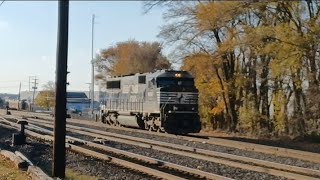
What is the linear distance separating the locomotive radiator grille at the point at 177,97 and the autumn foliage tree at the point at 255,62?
16.5 ft

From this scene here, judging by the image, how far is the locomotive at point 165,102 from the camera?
26.2m

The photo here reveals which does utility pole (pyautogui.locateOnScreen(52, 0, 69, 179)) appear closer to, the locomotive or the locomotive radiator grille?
the locomotive

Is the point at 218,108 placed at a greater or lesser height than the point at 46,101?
lesser

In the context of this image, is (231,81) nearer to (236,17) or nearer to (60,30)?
(236,17)

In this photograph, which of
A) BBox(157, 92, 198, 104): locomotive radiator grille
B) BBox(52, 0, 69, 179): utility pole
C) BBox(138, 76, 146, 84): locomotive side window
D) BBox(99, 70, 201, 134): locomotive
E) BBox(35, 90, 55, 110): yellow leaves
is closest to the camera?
BBox(52, 0, 69, 179): utility pole

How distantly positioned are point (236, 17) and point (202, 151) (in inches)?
577

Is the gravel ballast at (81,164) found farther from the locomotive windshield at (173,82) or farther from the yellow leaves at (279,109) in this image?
the yellow leaves at (279,109)

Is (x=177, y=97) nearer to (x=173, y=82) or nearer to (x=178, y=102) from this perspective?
(x=178, y=102)

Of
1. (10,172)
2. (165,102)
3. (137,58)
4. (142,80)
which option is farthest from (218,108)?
(137,58)

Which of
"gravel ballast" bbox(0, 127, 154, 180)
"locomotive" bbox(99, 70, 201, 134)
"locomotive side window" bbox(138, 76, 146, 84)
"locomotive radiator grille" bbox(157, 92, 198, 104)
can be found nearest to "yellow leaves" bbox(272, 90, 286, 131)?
"locomotive" bbox(99, 70, 201, 134)

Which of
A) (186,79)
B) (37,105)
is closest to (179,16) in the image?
(186,79)

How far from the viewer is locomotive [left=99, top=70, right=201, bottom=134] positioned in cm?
2619

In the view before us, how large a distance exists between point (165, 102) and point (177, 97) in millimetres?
726

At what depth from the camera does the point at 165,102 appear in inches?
1035
